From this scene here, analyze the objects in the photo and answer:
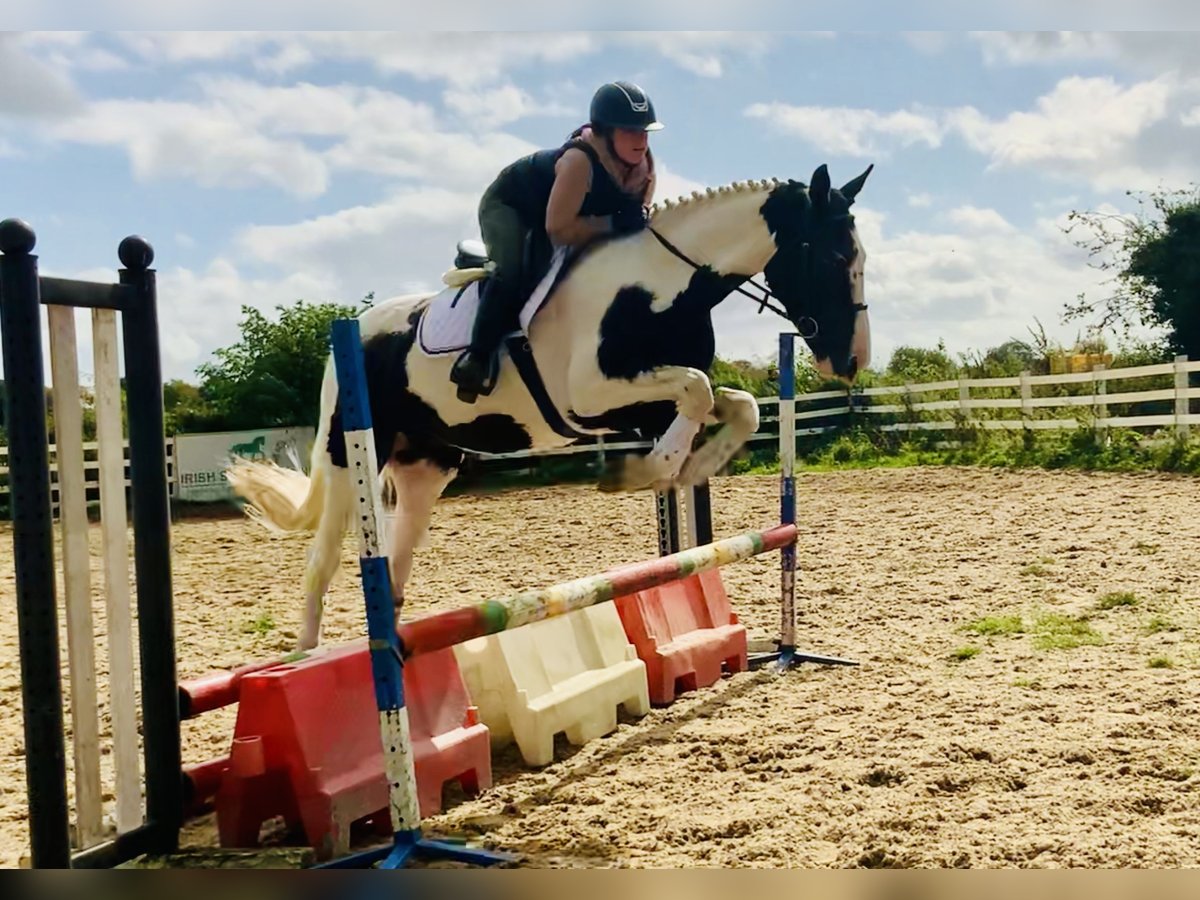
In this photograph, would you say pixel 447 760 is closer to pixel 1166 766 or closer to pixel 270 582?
pixel 1166 766

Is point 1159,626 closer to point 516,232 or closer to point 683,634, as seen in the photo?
point 683,634

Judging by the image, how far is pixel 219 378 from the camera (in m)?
9.79

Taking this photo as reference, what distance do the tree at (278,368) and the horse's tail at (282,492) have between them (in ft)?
18.5

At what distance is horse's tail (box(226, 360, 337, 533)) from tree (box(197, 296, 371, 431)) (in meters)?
5.63

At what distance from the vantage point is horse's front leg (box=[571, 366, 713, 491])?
8.67 ft

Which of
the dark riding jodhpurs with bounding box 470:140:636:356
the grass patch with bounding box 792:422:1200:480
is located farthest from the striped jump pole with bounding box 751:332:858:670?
the grass patch with bounding box 792:422:1200:480

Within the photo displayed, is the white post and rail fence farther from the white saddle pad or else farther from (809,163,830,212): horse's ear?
(809,163,830,212): horse's ear

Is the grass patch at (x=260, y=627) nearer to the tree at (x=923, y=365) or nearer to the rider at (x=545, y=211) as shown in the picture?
the rider at (x=545, y=211)

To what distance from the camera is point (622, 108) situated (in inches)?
108

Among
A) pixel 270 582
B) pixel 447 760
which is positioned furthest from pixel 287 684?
pixel 270 582

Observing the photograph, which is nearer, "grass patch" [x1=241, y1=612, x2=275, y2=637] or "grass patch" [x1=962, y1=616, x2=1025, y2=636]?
"grass patch" [x1=962, y1=616, x2=1025, y2=636]

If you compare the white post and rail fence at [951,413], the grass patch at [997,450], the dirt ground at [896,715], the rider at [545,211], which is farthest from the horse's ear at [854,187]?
the white post and rail fence at [951,413]

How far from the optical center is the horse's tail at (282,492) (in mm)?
3365

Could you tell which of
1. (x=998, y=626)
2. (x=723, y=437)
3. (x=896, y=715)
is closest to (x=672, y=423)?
(x=723, y=437)
